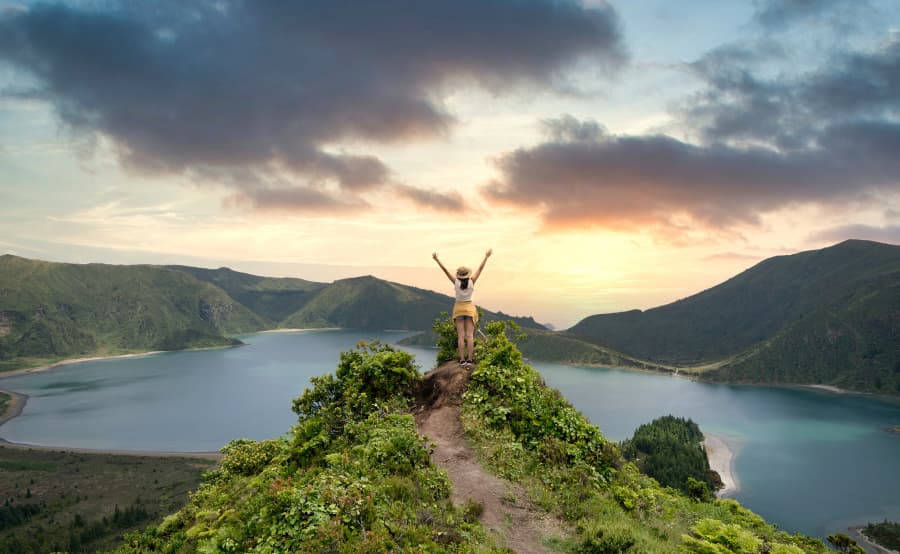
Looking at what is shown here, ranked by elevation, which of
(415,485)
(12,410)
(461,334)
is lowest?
(12,410)

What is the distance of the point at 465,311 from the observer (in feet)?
51.9

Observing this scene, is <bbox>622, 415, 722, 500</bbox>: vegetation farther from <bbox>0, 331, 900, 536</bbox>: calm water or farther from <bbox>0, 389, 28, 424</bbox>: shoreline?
<bbox>0, 389, 28, 424</bbox>: shoreline

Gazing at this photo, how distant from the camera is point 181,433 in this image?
156 meters

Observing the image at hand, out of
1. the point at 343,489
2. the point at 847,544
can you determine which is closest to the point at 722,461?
the point at 847,544

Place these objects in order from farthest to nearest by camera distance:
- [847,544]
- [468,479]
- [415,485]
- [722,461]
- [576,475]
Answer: [722,461], [847,544], [576,475], [468,479], [415,485]

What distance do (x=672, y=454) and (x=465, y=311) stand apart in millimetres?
123881

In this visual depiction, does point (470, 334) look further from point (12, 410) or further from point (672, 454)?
point (12, 410)

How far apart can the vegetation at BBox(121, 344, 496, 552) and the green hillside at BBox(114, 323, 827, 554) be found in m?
0.03

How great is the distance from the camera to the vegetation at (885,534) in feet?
272

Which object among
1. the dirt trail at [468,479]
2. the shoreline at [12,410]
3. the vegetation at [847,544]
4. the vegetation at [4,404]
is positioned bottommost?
the shoreline at [12,410]

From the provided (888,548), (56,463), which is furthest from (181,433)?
(888,548)

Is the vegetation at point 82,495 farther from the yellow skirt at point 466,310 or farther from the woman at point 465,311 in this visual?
the yellow skirt at point 466,310

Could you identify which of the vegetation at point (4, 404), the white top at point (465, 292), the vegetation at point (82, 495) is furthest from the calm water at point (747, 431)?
the white top at point (465, 292)

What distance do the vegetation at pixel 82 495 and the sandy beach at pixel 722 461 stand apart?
130m
